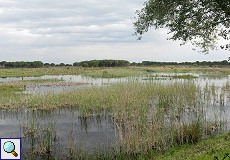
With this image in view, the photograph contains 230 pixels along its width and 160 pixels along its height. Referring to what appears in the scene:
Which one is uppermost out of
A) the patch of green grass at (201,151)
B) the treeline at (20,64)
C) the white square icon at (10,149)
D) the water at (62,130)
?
the treeline at (20,64)

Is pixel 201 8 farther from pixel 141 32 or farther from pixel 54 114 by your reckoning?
pixel 54 114

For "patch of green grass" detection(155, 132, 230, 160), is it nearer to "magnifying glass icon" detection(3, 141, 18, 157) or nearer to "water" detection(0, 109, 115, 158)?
"water" detection(0, 109, 115, 158)

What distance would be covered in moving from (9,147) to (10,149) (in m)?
0.06

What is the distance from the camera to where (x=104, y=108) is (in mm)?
26766

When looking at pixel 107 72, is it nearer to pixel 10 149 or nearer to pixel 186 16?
pixel 186 16

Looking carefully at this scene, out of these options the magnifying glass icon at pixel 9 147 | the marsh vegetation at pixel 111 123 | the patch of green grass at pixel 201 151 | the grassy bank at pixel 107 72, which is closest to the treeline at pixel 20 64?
the grassy bank at pixel 107 72

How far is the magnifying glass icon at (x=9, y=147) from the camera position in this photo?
7763 millimetres

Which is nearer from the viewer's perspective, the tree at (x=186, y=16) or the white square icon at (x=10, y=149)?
the white square icon at (x=10, y=149)

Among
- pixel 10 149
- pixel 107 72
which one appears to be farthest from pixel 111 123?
pixel 107 72

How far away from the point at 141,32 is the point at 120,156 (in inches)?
400

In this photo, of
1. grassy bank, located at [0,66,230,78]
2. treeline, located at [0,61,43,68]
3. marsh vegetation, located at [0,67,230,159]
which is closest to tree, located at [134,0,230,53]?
marsh vegetation, located at [0,67,230,159]

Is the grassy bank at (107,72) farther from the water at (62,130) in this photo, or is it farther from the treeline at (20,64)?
the treeline at (20,64)

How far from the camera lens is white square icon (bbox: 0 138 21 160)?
7660 mm

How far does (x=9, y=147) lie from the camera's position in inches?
310
